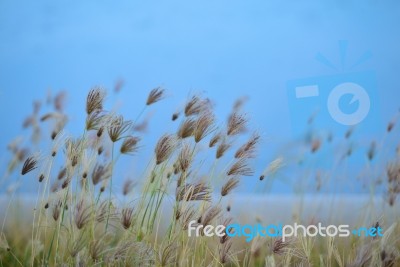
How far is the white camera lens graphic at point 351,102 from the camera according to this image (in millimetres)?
2268

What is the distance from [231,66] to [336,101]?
50 cm

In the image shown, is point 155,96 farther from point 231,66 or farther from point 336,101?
point 336,101

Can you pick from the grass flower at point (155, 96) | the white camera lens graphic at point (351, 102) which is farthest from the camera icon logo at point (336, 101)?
the grass flower at point (155, 96)

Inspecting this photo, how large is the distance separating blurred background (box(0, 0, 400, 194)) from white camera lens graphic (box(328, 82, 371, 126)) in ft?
0.10

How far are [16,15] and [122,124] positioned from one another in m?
0.79

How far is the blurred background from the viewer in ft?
7.41

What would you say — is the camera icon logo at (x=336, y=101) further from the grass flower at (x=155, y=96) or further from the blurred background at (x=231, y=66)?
the grass flower at (x=155, y=96)

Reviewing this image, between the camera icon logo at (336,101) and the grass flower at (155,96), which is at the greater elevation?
the grass flower at (155,96)

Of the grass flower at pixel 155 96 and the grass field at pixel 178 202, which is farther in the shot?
the grass flower at pixel 155 96

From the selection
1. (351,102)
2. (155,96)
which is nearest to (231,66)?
(155,96)

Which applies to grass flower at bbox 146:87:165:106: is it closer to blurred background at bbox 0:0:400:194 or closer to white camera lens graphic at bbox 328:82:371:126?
blurred background at bbox 0:0:400:194

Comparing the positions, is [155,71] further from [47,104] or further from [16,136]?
[16,136]

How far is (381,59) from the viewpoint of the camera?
7.63ft

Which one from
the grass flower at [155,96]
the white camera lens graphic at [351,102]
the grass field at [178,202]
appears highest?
the grass flower at [155,96]
